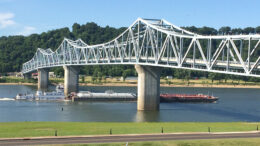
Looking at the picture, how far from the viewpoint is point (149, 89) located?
89.0 m

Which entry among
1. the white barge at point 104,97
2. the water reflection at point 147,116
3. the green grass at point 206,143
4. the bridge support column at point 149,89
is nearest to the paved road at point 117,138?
the green grass at point 206,143

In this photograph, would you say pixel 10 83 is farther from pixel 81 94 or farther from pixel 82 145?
pixel 82 145

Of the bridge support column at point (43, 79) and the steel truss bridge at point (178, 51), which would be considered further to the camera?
the bridge support column at point (43, 79)

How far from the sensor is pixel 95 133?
41875 millimetres

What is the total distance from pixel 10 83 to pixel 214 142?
170m

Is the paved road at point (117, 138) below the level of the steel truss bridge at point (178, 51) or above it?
below

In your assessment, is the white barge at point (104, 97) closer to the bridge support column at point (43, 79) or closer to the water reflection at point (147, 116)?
the water reflection at point (147, 116)

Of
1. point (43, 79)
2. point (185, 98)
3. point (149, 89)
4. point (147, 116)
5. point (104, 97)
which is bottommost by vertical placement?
point (147, 116)

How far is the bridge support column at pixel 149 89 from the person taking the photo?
88.8 meters

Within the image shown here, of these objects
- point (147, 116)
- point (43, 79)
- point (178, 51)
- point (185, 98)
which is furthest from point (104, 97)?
point (43, 79)

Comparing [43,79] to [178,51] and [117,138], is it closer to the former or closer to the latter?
[178,51]

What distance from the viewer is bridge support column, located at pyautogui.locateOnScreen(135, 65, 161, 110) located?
88.8 meters

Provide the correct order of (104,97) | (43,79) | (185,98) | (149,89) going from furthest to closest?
(43,79)
(185,98)
(104,97)
(149,89)

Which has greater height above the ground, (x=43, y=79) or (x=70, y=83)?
(x=43, y=79)
